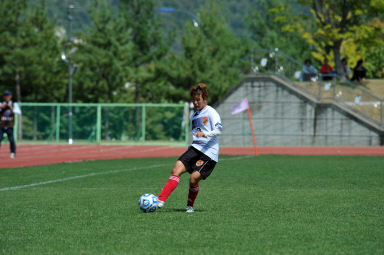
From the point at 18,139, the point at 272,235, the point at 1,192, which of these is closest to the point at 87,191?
the point at 1,192

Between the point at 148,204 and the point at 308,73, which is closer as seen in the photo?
the point at 148,204

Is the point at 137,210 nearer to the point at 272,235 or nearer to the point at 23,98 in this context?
the point at 272,235

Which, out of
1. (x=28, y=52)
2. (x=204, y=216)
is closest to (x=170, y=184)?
(x=204, y=216)

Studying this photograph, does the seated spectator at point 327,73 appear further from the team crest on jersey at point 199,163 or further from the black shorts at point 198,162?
the team crest on jersey at point 199,163

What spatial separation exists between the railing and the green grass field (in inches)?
683

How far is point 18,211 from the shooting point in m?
9.84

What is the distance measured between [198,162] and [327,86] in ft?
84.5

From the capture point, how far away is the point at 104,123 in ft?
124

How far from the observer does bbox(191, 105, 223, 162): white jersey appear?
9.52 m

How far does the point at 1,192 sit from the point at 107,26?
1409 inches

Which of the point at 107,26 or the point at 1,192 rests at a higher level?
the point at 107,26

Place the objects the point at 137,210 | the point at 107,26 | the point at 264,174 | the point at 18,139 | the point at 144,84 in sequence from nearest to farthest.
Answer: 1. the point at 137,210
2. the point at 264,174
3. the point at 18,139
4. the point at 107,26
5. the point at 144,84

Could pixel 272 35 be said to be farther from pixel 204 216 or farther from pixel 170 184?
pixel 204 216

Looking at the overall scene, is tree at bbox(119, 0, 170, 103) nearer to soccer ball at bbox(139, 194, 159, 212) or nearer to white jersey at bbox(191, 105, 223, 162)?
white jersey at bbox(191, 105, 223, 162)
